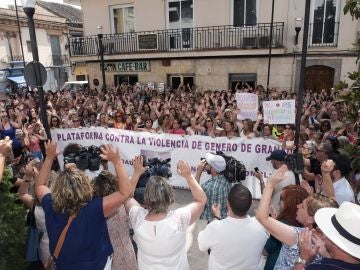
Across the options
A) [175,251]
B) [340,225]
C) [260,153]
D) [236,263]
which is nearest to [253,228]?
[236,263]

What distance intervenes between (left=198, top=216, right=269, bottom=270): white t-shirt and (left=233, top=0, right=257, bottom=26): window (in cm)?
1418

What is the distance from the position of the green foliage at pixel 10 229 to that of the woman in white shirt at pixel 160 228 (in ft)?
3.86

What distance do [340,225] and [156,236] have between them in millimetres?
1267

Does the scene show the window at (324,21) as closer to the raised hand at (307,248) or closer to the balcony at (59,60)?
the raised hand at (307,248)

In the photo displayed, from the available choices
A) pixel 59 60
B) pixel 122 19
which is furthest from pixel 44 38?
pixel 122 19

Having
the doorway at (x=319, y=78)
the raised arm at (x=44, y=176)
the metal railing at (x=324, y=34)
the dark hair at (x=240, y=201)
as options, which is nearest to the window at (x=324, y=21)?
the metal railing at (x=324, y=34)

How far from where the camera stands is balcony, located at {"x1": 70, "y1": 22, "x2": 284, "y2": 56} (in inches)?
579

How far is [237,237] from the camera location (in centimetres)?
262

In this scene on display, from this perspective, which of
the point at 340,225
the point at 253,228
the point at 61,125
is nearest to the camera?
the point at 340,225

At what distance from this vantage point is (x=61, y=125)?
8141mm

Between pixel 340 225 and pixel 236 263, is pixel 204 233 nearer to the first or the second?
pixel 236 263

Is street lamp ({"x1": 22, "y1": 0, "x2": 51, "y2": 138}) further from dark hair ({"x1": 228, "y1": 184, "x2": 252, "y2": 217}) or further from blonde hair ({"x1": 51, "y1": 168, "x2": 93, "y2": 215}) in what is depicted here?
dark hair ({"x1": 228, "y1": 184, "x2": 252, "y2": 217})

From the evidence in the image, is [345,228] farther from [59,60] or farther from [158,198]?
[59,60]

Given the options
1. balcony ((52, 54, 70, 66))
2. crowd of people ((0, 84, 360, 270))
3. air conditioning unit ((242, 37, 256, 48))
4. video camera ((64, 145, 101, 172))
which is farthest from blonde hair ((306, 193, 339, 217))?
balcony ((52, 54, 70, 66))
